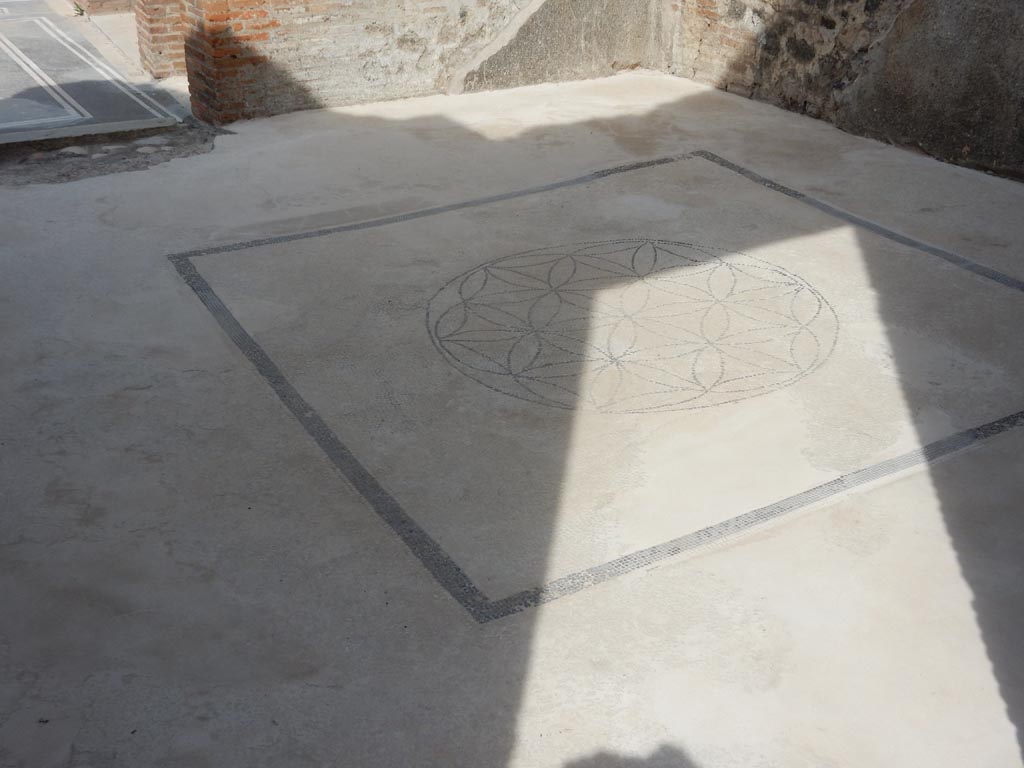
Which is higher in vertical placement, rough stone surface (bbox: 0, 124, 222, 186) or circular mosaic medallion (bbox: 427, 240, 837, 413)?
circular mosaic medallion (bbox: 427, 240, 837, 413)

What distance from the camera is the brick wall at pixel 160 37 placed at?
6.46 metres

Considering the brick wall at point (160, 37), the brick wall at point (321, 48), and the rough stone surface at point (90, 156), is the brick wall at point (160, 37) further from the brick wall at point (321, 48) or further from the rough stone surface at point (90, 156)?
the rough stone surface at point (90, 156)

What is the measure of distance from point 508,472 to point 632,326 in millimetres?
1027

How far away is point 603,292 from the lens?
4.05m

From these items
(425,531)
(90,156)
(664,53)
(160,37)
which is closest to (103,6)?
(160,37)

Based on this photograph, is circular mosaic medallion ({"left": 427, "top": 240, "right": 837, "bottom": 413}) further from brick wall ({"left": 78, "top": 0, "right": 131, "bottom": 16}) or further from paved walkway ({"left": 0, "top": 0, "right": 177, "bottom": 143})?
brick wall ({"left": 78, "top": 0, "right": 131, "bottom": 16})

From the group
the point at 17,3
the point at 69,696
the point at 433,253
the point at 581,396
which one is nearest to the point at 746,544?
the point at 581,396

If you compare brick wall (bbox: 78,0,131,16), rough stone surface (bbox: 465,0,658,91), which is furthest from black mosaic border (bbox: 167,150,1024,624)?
brick wall (bbox: 78,0,131,16)

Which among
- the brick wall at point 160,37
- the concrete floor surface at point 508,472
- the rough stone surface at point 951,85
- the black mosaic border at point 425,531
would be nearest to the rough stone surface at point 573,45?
the rough stone surface at point 951,85

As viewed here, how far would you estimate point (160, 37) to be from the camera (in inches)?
259

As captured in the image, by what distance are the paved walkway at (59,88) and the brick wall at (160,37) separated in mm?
222

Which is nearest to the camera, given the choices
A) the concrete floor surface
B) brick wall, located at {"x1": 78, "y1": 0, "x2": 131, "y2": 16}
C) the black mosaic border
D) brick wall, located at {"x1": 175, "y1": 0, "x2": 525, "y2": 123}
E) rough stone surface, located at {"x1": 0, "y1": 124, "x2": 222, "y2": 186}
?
the concrete floor surface

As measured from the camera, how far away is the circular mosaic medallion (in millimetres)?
3439

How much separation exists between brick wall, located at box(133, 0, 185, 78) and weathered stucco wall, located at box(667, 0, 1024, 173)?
10.2ft
